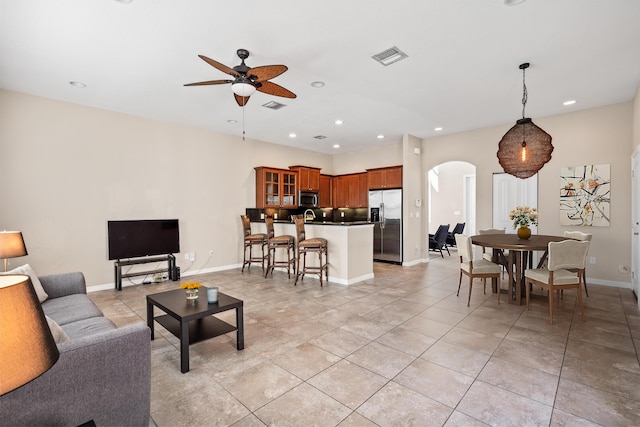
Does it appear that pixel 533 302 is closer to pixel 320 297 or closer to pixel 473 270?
pixel 473 270

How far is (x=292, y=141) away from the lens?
7402 millimetres

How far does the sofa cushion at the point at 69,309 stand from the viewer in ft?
8.11

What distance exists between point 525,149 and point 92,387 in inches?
173

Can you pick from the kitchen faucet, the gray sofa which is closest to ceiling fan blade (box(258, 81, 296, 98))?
the gray sofa

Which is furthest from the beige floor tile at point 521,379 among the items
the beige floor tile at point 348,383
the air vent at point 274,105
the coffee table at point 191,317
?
the air vent at point 274,105

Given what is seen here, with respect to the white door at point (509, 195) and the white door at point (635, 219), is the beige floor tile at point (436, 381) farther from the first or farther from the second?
the white door at point (509, 195)

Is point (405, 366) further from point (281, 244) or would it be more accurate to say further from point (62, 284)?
point (281, 244)

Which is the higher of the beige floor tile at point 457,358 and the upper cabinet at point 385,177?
the upper cabinet at point 385,177

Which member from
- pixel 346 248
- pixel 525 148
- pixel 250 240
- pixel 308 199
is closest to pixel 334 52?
pixel 525 148

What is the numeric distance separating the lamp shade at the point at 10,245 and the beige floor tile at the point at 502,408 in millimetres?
4187

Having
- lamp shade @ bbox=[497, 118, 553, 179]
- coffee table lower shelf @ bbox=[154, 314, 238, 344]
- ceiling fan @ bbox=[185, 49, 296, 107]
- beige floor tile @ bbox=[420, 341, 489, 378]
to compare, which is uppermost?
ceiling fan @ bbox=[185, 49, 296, 107]

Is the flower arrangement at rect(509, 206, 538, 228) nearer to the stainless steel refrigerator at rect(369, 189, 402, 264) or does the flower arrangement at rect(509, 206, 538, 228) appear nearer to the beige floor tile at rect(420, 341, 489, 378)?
the beige floor tile at rect(420, 341, 489, 378)

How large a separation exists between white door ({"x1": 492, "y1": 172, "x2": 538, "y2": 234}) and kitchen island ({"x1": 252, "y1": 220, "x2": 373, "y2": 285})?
272 centimetres

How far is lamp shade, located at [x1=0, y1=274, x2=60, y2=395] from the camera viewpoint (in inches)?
24.5
